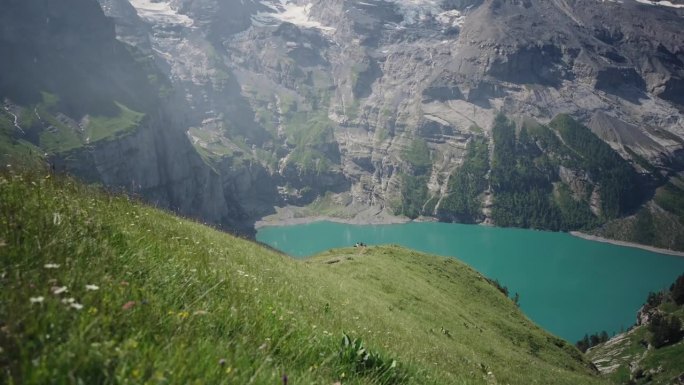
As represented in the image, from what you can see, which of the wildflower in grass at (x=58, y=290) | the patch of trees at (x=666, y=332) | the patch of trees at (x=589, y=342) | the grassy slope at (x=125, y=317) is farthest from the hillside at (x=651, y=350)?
the wildflower in grass at (x=58, y=290)

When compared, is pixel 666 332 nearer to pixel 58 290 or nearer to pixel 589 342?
pixel 589 342

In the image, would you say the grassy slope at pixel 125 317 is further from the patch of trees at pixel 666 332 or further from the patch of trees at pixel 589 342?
the patch of trees at pixel 589 342

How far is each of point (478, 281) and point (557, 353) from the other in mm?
13788

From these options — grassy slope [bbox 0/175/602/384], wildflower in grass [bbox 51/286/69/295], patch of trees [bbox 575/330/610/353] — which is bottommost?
patch of trees [bbox 575/330/610/353]

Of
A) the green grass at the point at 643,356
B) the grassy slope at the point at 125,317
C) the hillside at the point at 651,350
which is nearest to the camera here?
the grassy slope at the point at 125,317

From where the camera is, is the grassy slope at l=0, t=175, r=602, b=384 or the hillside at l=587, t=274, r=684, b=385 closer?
the grassy slope at l=0, t=175, r=602, b=384

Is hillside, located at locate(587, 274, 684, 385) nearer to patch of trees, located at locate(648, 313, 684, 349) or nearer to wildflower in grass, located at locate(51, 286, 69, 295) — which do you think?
patch of trees, located at locate(648, 313, 684, 349)

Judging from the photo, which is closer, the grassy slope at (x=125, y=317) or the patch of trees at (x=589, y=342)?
the grassy slope at (x=125, y=317)

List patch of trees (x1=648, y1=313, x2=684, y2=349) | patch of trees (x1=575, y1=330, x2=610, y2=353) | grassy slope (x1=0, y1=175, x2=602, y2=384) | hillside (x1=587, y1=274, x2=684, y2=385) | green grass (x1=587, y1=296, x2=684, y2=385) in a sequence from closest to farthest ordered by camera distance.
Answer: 1. grassy slope (x1=0, y1=175, x2=602, y2=384)
2. green grass (x1=587, y1=296, x2=684, y2=385)
3. hillside (x1=587, y1=274, x2=684, y2=385)
4. patch of trees (x1=648, y1=313, x2=684, y2=349)
5. patch of trees (x1=575, y1=330, x2=610, y2=353)

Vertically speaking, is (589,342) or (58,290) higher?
(58,290)

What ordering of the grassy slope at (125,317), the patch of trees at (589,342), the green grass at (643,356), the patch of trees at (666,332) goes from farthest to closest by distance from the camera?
1. the patch of trees at (589,342)
2. the patch of trees at (666,332)
3. the green grass at (643,356)
4. the grassy slope at (125,317)

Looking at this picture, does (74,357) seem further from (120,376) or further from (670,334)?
(670,334)

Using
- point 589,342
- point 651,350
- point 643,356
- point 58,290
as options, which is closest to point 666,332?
point 651,350

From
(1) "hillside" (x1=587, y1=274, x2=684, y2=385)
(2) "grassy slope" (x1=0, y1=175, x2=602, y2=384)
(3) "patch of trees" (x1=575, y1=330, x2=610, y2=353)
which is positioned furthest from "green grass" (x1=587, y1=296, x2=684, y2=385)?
(2) "grassy slope" (x1=0, y1=175, x2=602, y2=384)
